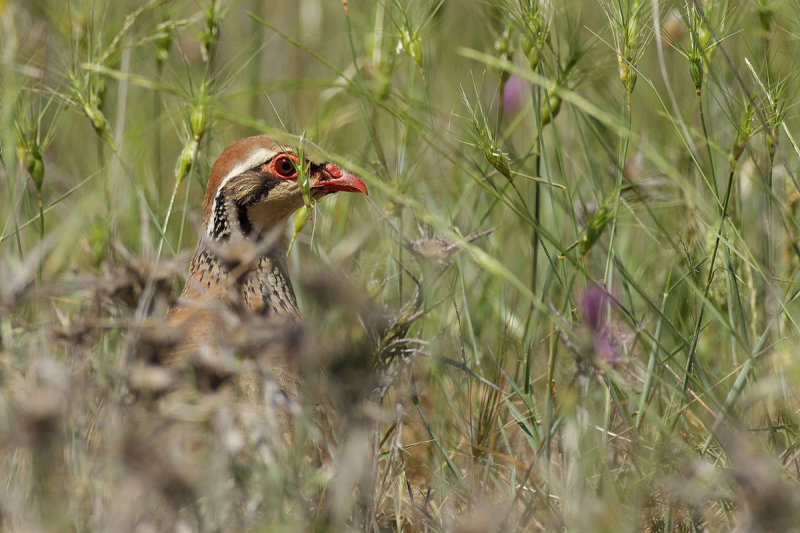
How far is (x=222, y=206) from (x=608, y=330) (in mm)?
1732

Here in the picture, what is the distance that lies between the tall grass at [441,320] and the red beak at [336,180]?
0.19 metres

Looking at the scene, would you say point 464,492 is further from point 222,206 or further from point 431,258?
point 222,206

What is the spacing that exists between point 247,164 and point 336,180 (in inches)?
14.9

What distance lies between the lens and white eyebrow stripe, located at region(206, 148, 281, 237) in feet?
13.0

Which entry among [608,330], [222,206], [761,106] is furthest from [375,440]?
[761,106]

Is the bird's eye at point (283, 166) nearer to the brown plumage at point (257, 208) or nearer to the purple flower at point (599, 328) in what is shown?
the brown plumage at point (257, 208)

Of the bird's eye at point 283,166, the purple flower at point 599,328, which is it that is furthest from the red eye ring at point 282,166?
the purple flower at point 599,328

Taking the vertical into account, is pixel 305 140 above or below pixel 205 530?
above

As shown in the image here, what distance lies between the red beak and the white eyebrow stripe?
8.8 inches

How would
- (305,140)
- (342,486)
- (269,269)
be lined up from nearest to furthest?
(342,486) < (305,140) < (269,269)

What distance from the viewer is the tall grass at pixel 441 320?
2.22m

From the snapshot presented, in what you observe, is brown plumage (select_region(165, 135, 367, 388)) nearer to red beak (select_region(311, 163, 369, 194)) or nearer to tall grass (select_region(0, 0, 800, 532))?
red beak (select_region(311, 163, 369, 194))

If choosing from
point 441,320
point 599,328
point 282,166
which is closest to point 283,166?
point 282,166

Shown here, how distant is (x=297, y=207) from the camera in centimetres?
411
